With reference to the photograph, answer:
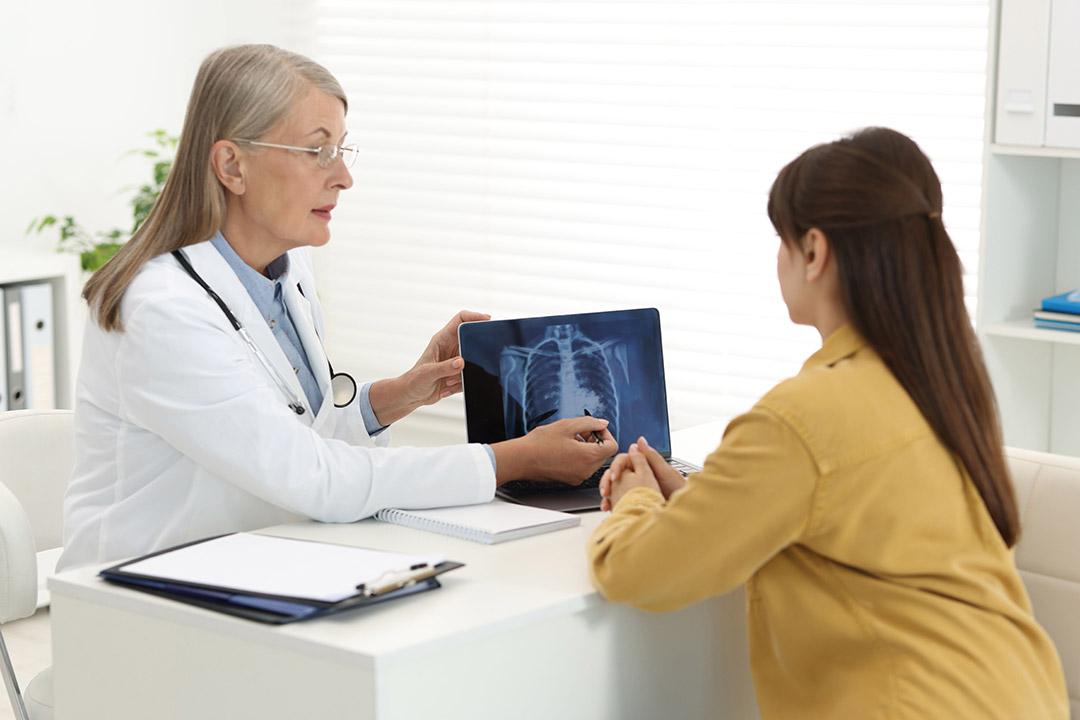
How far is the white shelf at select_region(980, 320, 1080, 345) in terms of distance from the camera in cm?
262

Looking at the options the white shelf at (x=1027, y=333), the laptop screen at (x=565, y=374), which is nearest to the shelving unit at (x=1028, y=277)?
the white shelf at (x=1027, y=333)

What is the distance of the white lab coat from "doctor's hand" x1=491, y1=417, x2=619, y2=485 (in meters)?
0.04

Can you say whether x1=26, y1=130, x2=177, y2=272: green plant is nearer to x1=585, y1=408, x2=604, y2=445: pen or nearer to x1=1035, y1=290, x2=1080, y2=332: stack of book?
x1=585, y1=408, x2=604, y2=445: pen

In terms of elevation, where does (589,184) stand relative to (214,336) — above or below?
above

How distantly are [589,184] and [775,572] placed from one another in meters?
2.23

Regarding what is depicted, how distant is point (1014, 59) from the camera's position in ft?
8.46

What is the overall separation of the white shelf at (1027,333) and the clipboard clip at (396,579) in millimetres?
1615

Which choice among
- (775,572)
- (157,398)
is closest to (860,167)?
(775,572)

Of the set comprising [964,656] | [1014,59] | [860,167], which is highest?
[1014,59]

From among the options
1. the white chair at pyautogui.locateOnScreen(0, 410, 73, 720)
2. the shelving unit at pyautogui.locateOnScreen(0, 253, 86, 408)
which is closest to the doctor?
the white chair at pyautogui.locateOnScreen(0, 410, 73, 720)

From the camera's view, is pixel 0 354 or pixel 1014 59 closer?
pixel 1014 59

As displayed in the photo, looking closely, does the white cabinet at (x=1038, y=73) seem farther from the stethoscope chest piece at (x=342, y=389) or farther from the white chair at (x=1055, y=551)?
the stethoscope chest piece at (x=342, y=389)

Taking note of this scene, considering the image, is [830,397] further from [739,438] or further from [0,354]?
[0,354]

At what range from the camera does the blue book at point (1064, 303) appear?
105 inches
